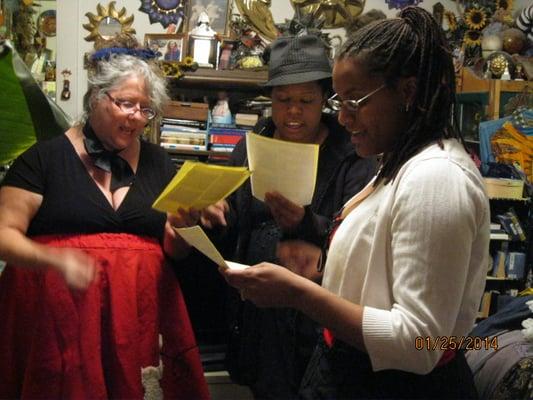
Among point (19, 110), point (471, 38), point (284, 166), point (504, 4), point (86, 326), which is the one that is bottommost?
point (86, 326)

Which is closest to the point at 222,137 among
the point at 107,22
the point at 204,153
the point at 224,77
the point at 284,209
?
Answer: the point at 204,153

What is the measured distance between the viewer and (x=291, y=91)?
62.7 inches

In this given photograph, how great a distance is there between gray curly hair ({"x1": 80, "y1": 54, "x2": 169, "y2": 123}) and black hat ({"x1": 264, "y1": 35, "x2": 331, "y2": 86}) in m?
0.32

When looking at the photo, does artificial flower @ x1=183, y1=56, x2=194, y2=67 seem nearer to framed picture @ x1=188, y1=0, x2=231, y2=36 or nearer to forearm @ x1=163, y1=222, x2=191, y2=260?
framed picture @ x1=188, y1=0, x2=231, y2=36

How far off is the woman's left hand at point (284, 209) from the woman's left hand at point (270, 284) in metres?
0.29

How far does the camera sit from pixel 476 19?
345 centimetres

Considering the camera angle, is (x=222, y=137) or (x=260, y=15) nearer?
(x=222, y=137)

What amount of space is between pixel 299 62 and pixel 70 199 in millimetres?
725

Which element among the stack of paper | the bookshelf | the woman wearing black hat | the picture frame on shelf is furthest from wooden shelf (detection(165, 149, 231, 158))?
the stack of paper

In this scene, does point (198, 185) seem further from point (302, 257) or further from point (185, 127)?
point (185, 127)

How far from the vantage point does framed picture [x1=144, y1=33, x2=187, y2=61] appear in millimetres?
3221

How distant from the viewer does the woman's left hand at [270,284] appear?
3.00 feet

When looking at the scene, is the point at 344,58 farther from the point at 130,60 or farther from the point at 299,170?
the point at 130,60
